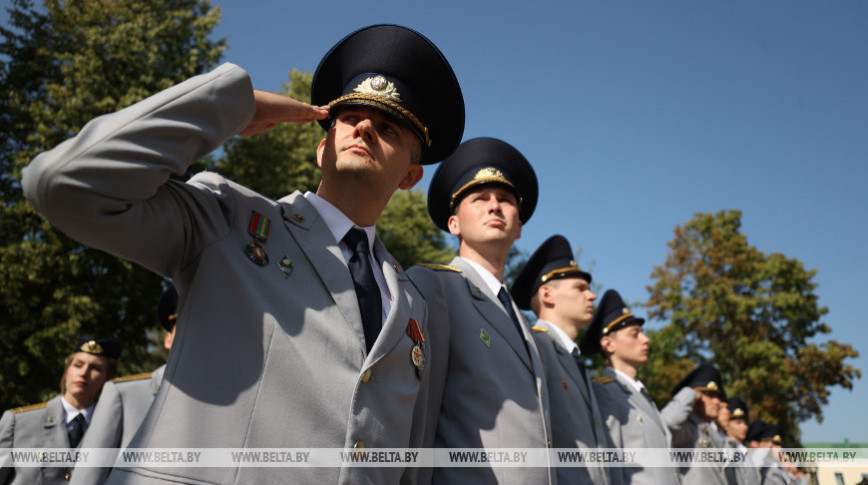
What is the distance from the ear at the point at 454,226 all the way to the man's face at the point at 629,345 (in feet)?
11.7

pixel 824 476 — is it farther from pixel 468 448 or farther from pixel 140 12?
pixel 140 12

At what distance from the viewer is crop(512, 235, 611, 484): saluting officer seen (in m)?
4.33

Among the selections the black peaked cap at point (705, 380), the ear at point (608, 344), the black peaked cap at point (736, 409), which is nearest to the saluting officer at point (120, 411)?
the ear at point (608, 344)

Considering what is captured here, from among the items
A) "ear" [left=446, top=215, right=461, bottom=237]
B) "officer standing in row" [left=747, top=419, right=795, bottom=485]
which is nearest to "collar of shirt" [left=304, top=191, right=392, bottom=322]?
"ear" [left=446, top=215, right=461, bottom=237]

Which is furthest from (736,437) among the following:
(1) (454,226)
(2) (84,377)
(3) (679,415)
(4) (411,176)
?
(4) (411,176)

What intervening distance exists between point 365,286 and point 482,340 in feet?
4.33

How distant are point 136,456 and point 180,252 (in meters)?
0.62

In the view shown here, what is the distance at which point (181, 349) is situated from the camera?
1994 mm

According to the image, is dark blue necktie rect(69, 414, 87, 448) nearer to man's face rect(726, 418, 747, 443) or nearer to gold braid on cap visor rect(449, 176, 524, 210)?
gold braid on cap visor rect(449, 176, 524, 210)

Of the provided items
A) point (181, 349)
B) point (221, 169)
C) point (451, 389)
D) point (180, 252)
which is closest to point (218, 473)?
point (181, 349)

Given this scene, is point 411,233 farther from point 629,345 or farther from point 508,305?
point 508,305

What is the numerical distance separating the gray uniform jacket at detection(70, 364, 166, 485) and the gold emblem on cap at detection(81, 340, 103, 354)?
1.45 meters

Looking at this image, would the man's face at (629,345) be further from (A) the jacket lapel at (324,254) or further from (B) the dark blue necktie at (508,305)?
(A) the jacket lapel at (324,254)

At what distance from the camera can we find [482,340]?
3590 millimetres
